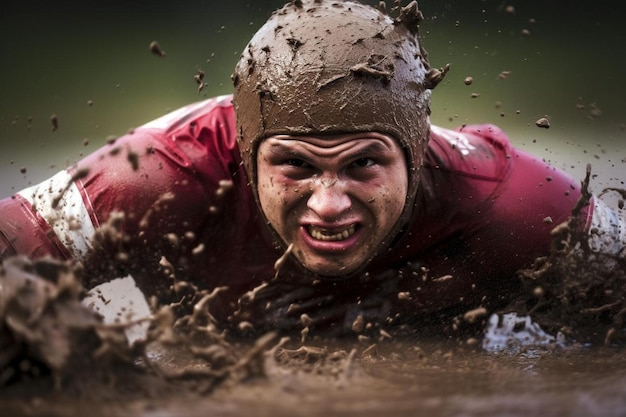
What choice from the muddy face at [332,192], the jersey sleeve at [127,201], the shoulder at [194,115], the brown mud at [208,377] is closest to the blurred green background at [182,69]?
the shoulder at [194,115]

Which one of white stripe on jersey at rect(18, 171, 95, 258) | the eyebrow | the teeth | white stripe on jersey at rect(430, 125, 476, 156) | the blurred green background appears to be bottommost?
the blurred green background

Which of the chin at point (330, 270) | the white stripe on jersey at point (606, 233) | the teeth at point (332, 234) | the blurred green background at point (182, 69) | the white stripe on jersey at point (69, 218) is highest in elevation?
the white stripe on jersey at point (69, 218)

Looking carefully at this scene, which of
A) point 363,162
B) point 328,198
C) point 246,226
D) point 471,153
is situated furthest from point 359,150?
point 471,153

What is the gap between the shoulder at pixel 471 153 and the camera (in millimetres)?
3439

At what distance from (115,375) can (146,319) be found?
21 centimetres

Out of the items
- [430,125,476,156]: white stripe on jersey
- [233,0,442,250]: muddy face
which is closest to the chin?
[233,0,442,250]: muddy face

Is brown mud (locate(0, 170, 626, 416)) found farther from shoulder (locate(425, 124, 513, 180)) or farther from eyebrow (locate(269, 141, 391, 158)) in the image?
shoulder (locate(425, 124, 513, 180))

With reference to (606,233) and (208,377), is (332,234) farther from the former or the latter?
(606,233)

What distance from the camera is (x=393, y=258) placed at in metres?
3.44

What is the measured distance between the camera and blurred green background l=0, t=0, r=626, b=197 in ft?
28.2

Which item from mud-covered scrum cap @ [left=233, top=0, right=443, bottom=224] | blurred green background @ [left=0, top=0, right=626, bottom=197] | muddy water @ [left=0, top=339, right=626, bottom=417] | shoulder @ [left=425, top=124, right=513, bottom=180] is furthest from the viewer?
blurred green background @ [left=0, top=0, right=626, bottom=197]

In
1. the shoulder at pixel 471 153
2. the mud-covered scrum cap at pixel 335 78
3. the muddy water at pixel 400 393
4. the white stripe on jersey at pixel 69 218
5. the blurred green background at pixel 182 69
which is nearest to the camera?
the muddy water at pixel 400 393

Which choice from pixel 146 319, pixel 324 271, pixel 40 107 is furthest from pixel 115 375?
pixel 40 107

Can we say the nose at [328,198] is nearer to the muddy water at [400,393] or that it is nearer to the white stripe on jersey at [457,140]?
the muddy water at [400,393]
